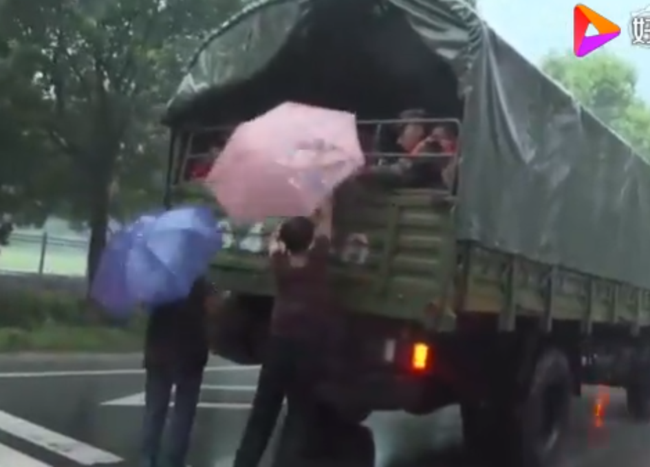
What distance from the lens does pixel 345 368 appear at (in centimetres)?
731

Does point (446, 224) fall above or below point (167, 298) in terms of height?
above

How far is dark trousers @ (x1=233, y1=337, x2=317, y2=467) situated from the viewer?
6789 millimetres

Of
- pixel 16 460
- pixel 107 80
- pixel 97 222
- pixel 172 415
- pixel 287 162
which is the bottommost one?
pixel 16 460

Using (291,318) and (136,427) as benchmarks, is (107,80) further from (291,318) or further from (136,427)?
(291,318)

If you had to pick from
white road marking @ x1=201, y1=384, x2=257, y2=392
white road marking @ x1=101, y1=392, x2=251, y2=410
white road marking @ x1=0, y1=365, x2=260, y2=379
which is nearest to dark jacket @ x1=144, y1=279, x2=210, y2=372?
white road marking @ x1=101, y1=392, x2=251, y2=410

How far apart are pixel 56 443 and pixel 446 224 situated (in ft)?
12.3

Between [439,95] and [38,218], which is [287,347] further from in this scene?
[38,218]

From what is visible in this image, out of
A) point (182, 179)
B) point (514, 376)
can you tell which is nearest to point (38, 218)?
point (182, 179)

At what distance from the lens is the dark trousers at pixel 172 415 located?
702 centimetres

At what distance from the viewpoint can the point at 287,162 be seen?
7004 millimetres

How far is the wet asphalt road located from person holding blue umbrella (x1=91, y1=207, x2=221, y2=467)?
3.86 ft

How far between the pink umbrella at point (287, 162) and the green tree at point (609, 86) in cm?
3109

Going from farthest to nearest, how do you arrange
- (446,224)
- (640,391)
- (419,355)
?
1. (640,391)
2. (419,355)
3. (446,224)

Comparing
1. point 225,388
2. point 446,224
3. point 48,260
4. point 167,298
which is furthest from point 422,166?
point 48,260
